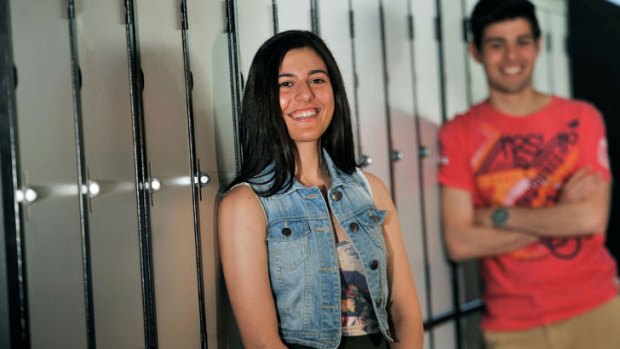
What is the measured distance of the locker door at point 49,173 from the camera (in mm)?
1577

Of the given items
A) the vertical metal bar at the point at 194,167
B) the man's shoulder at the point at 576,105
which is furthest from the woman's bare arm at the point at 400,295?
the man's shoulder at the point at 576,105

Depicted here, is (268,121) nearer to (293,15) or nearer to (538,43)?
(293,15)

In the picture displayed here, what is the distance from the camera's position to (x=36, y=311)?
5.23ft

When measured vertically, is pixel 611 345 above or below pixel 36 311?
below

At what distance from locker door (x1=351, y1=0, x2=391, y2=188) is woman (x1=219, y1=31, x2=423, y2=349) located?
44 cm

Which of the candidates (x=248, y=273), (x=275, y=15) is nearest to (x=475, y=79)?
(x=275, y=15)

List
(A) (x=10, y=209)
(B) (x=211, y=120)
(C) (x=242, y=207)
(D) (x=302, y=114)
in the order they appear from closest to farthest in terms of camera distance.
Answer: (A) (x=10, y=209), (C) (x=242, y=207), (D) (x=302, y=114), (B) (x=211, y=120)

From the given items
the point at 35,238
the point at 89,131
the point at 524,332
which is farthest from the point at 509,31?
the point at 35,238

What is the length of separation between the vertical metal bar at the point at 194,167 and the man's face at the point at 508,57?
134cm

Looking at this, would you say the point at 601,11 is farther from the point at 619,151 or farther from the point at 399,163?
the point at 399,163

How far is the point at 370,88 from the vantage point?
100 inches

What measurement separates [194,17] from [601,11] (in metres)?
1.83

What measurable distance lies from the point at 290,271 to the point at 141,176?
0.47 metres

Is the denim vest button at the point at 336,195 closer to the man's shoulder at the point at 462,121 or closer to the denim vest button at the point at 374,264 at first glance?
the denim vest button at the point at 374,264
